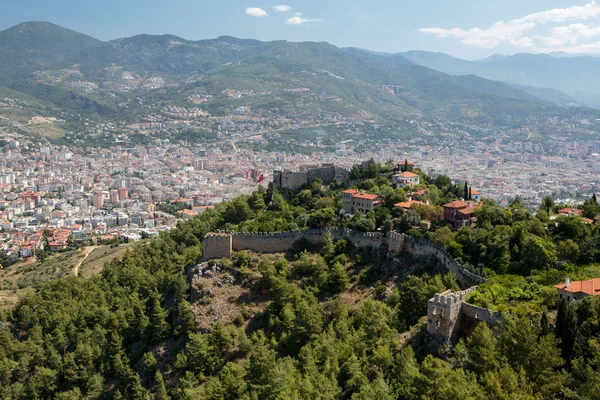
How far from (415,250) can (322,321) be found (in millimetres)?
5837

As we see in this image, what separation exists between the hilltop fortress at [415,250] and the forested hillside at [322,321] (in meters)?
0.48

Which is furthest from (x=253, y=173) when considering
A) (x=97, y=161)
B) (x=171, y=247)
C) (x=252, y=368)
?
(x=252, y=368)

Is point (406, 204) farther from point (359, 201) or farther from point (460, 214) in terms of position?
point (460, 214)

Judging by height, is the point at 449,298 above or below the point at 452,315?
above

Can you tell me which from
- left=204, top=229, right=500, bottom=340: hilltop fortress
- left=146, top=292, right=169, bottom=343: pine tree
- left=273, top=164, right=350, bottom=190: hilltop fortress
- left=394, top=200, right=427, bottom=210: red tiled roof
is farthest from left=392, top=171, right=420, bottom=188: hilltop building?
left=146, top=292, right=169, bottom=343: pine tree

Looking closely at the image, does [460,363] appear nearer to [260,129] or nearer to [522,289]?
[522,289]

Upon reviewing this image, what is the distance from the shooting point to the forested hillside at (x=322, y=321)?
54.4 feet

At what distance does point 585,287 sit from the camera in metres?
19.2

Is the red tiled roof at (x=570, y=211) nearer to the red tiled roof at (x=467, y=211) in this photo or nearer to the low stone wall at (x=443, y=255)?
the red tiled roof at (x=467, y=211)

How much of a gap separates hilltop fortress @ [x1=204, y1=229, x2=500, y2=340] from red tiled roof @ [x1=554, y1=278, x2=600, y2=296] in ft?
9.75

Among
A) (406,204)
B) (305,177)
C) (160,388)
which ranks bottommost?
(160,388)

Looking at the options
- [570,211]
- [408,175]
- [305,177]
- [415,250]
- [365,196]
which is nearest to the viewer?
[415,250]

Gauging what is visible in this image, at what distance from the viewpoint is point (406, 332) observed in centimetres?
2153

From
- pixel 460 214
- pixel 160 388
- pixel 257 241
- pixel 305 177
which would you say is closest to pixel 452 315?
pixel 460 214
